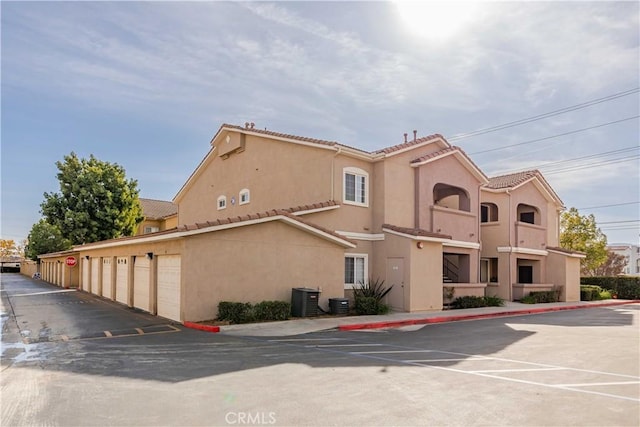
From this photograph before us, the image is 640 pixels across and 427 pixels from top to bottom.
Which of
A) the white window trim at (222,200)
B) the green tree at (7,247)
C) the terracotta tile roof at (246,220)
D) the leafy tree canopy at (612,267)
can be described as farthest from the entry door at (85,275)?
the green tree at (7,247)

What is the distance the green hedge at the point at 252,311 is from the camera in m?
14.5

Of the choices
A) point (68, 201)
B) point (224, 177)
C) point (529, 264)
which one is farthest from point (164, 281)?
point (68, 201)

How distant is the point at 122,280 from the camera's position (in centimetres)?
2152

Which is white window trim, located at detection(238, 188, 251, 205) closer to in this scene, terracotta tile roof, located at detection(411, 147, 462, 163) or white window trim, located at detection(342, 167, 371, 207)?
white window trim, located at detection(342, 167, 371, 207)

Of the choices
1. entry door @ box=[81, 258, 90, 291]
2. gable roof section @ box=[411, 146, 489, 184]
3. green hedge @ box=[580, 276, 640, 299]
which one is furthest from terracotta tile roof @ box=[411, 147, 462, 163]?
green hedge @ box=[580, 276, 640, 299]

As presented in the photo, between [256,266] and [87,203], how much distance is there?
28.4 m

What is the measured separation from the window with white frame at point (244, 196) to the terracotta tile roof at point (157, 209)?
83.9ft

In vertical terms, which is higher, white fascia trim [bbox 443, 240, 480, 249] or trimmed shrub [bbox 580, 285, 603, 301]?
white fascia trim [bbox 443, 240, 480, 249]

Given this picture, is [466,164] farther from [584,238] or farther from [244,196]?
[584,238]

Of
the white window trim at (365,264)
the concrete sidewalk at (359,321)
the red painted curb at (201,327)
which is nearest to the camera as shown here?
the red painted curb at (201,327)

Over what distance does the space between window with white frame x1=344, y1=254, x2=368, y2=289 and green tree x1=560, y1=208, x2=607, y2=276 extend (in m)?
26.6

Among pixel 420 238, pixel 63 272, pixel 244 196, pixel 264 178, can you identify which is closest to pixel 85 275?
pixel 63 272

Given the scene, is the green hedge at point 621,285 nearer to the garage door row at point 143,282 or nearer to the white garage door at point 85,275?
the garage door row at point 143,282

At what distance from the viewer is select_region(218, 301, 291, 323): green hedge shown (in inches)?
572
